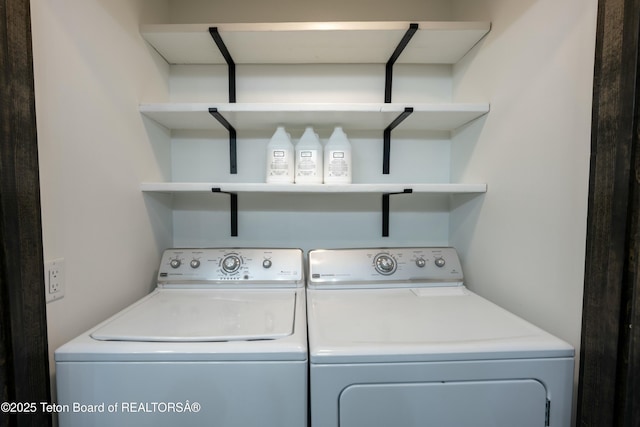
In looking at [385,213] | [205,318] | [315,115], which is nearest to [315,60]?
[315,115]

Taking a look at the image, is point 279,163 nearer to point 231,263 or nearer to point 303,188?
point 303,188

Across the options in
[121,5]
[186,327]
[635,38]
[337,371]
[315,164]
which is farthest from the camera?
[315,164]

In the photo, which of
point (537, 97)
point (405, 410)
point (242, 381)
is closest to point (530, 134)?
point (537, 97)

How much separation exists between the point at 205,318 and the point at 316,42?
4.17 ft

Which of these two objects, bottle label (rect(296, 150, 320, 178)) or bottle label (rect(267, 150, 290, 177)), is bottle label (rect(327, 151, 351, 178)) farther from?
bottle label (rect(267, 150, 290, 177))

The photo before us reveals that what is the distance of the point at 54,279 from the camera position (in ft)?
2.72

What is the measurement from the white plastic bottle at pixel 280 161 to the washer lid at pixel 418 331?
0.57 metres

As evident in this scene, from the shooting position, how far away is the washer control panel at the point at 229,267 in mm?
1312

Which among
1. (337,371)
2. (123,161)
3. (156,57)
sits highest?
(156,57)

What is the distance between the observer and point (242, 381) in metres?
0.76

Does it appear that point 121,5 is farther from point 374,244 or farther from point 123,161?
point 374,244

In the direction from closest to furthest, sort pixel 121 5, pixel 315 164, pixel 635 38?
1. pixel 635 38
2. pixel 121 5
3. pixel 315 164

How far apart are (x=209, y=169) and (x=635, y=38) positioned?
1.64 meters

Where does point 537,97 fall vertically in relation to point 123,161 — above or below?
above
